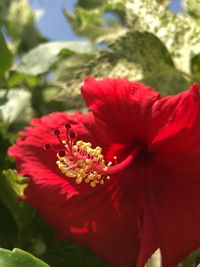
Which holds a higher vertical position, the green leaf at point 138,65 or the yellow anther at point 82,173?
the green leaf at point 138,65

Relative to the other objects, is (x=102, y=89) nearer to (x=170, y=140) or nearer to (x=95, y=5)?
(x=170, y=140)

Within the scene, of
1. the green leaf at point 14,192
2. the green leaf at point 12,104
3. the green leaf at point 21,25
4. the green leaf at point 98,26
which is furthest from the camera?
the green leaf at point 21,25

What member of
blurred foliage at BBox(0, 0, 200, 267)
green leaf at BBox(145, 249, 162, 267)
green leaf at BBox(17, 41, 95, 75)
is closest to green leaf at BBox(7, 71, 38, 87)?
green leaf at BBox(17, 41, 95, 75)

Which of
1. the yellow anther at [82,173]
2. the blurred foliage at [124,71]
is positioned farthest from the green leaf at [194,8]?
the yellow anther at [82,173]

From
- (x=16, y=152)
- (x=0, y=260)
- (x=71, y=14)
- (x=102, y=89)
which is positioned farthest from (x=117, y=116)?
(x=71, y=14)

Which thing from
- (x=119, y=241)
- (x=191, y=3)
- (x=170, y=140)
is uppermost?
(x=191, y=3)

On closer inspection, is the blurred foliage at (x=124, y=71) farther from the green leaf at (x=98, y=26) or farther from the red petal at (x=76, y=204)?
the green leaf at (x=98, y=26)

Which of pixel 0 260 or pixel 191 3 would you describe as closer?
pixel 0 260
